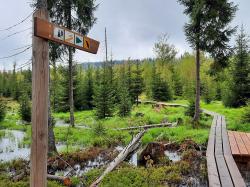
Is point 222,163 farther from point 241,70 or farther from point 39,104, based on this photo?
point 241,70

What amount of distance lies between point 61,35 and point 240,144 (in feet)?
28.3

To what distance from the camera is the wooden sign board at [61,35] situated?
3.61 m

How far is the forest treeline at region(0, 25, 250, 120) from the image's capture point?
77.2 ft

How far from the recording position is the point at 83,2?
16.4 meters

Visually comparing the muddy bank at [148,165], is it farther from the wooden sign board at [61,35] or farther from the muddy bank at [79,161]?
the wooden sign board at [61,35]

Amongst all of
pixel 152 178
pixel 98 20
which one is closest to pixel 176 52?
pixel 98 20

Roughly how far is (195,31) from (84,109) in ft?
61.8

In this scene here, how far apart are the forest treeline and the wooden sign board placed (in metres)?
8.43

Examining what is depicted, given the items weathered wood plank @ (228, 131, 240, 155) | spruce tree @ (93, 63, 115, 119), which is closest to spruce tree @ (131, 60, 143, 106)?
spruce tree @ (93, 63, 115, 119)

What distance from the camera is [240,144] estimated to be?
1016 cm

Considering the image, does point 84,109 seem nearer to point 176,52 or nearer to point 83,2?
point 83,2

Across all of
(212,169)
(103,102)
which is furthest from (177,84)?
(212,169)

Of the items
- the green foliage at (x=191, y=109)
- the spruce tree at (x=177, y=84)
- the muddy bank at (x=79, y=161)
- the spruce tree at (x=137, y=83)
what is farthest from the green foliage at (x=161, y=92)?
the muddy bank at (x=79, y=161)

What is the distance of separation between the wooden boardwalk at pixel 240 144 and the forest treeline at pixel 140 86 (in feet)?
Answer: 21.6
